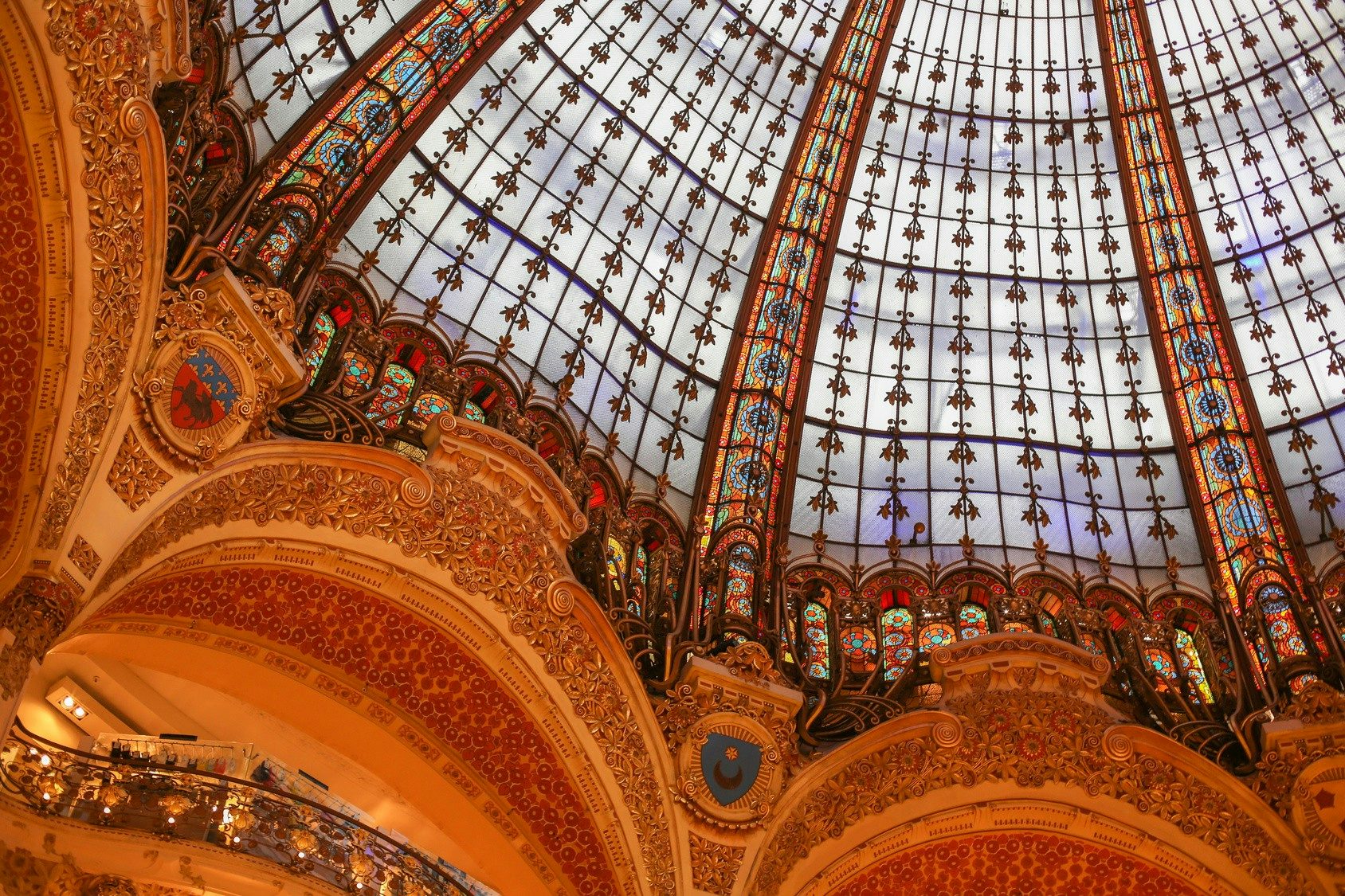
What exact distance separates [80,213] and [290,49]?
430 centimetres

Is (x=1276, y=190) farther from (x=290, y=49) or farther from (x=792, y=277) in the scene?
(x=290, y=49)

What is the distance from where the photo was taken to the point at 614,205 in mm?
17062

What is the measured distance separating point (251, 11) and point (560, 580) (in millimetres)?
6524

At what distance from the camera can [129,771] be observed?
35.4 feet

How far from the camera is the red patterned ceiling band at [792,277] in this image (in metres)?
17.3

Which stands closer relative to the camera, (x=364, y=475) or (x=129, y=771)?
(x=129, y=771)

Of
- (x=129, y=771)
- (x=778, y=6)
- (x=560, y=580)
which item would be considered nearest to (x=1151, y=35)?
(x=778, y=6)

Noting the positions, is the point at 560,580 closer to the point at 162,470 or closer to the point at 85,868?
the point at 162,470

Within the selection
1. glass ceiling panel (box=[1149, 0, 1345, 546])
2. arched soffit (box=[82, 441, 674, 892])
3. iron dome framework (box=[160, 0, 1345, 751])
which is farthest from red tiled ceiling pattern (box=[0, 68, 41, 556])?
glass ceiling panel (box=[1149, 0, 1345, 546])

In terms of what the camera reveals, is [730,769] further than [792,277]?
No

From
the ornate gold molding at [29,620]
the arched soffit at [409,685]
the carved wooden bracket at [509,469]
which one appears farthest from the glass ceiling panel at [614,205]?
the ornate gold molding at [29,620]

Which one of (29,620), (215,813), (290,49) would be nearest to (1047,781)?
(215,813)

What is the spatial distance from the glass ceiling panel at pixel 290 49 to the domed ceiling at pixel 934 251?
1.67 m

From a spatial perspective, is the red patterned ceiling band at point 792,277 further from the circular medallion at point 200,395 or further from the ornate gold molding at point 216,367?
the circular medallion at point 200,395
